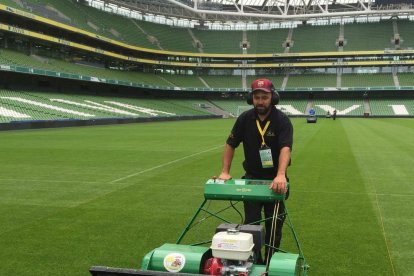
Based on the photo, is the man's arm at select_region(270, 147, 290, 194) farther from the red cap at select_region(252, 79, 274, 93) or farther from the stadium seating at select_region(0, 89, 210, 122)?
the stadium seating at select_region(0, 89, 210, 122)

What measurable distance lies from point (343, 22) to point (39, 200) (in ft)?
266

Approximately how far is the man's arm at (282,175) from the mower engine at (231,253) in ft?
1.69

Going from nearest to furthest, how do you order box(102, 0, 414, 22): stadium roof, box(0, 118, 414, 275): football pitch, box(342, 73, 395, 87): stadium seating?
box(0, 118, 414, 275): football pitch < box(102, 0, 414, 22): stadium roof < box(342, 73, 395, 87): stadium seating

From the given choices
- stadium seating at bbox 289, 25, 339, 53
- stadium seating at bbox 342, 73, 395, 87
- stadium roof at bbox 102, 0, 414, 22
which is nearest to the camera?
stadium roof at bbox 102, 0, 414, 22

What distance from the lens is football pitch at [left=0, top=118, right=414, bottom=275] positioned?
211 inches

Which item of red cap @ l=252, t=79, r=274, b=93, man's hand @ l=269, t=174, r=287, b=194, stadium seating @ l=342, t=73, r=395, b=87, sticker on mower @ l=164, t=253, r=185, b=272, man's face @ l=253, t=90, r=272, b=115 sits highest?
stadium seating @ l=342, t=73, r=395, b=87

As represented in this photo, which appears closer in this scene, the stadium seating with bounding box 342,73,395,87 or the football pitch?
the football pitch

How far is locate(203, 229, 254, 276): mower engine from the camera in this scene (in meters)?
3.56

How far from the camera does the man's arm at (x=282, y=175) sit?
3.94 m

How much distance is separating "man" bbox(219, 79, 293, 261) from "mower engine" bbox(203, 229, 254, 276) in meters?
0.78

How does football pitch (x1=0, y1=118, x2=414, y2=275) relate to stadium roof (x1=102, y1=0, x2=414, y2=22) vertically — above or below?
below

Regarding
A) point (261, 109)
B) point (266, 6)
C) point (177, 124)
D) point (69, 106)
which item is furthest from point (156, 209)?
point (266, 6)

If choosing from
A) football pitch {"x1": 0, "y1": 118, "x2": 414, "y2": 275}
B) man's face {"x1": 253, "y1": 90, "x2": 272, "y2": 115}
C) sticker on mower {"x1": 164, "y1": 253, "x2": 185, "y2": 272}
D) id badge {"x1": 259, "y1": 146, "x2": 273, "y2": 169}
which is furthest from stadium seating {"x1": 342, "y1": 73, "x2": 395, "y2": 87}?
sticker on mower {"x1": 164, "y1": 253, "x2": 185, "y2": 272}

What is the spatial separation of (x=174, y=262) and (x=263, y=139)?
1.63 m
